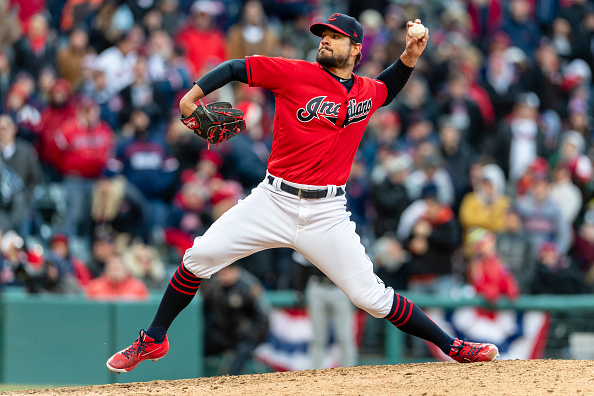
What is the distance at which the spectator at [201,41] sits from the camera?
12461 mm

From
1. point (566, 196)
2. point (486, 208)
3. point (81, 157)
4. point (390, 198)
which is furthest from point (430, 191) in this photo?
point (81, 157)

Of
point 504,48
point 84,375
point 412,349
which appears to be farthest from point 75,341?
point 504,48

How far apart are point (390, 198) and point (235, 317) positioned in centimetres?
234

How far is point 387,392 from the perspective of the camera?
5469 millimetres

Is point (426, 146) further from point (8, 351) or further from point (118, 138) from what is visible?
point (8, 351)

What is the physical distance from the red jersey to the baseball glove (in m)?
0.22

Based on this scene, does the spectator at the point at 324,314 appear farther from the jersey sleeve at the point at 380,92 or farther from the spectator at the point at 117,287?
the jersey sleeve at the point at 380,92

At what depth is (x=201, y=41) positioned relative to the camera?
12.5 meters

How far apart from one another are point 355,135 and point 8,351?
17.6ft

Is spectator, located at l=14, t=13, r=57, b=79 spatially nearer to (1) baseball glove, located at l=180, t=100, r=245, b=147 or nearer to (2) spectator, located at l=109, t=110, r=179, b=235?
(2) spectator, located at l=109, t=110, r=179, b=235

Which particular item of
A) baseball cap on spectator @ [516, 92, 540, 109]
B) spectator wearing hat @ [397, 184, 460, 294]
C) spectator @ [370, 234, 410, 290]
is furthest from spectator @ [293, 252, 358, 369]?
baseball cap on spectator @ [516, 92, 540, 109]

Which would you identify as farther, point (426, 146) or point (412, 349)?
point (426, 146)

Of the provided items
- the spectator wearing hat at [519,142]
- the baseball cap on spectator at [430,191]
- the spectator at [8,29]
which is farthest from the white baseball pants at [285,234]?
the spectator at [8,29]

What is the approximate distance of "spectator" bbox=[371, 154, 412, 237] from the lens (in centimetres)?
1041
